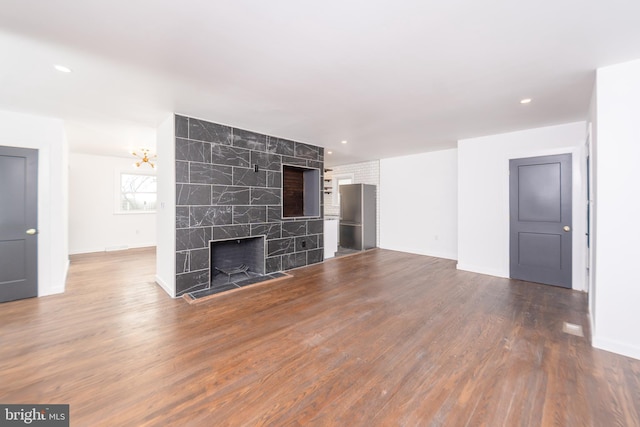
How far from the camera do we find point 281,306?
3.28m

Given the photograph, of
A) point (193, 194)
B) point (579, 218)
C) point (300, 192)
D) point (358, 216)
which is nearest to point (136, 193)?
point (193, 194)

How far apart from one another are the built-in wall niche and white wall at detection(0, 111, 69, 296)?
3450 mm

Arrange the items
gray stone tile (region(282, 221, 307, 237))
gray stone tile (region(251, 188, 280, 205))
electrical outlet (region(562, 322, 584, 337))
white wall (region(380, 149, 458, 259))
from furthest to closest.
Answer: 1. white wall (region(380, 149, 458, 259))
2. gray stone tile (region(282, 221, 307, 237))
3. gray stone tile (region(251, 188, 280, 205))
4. electrical outlet (region(562, 322, 584, 337))

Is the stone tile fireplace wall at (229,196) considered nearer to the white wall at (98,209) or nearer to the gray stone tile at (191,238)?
the gray stone tile at (191,238)

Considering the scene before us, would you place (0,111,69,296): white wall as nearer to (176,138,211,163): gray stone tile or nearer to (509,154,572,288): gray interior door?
(176,138,211,163): gray stone tile

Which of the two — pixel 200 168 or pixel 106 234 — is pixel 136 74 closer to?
pixel 200 168

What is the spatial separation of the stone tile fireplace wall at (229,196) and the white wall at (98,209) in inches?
193

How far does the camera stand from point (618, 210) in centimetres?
230

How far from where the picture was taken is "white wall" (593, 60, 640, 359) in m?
2.24

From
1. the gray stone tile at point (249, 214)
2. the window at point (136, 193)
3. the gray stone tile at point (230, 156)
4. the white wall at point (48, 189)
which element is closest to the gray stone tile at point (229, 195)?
the gray stone tile at point (249, 214)

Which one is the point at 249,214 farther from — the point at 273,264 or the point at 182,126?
the point at 182,126

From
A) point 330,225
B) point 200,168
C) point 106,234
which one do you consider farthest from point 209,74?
point 106,234

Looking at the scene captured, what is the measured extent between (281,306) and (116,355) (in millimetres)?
1651

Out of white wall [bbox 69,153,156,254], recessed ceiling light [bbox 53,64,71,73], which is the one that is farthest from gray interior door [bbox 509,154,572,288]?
white wall [bbox 69,153,156,254]
